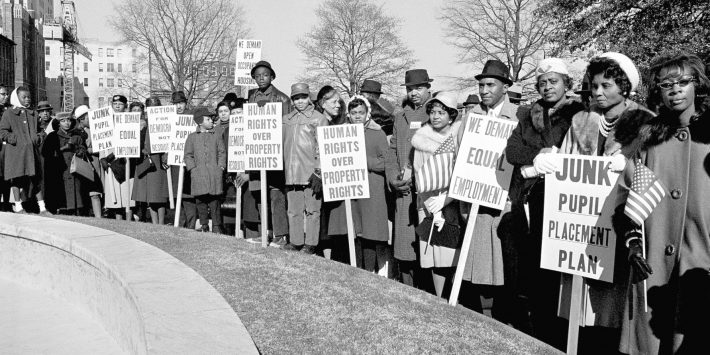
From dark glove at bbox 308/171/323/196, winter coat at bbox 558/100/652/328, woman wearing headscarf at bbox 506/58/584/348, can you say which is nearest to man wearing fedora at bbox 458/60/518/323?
woman wearing headscarf at bbox 506/58/584/348

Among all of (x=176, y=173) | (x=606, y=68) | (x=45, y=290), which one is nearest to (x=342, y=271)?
Answer: (x=45, y=290)

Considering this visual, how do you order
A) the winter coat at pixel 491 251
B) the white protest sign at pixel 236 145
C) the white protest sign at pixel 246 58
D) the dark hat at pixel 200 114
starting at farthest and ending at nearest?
the white protest sign at pixel 246 58 → the dark hat at pixel 200 114 → the white protest sign at pixel 236 145 → the winter coat at pixel 491 251

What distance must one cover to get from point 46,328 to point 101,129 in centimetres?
696

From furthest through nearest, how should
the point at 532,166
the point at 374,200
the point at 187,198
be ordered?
the point at 187,198 → the point at 374,200 → the point at 532,166

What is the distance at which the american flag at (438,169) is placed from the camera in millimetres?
6277

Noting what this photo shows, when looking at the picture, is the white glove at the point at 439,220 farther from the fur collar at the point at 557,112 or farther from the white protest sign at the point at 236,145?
the white protest sign at the point at 236,145

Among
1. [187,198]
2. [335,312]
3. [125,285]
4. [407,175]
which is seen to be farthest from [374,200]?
[187,198]

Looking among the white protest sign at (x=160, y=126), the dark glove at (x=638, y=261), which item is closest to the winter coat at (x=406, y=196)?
the dark glove at (x=638, y=261)

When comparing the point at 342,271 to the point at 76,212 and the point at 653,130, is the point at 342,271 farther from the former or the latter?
the point at 76,212

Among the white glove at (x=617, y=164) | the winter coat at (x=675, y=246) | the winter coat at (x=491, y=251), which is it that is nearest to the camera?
the winter coat at (x=675, y=246)

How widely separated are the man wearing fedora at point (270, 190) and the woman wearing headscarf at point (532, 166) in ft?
13.6

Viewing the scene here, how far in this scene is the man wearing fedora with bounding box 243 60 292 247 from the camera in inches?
369

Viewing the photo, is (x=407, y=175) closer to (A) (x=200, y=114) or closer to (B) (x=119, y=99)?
(A) (x=200, y=114)

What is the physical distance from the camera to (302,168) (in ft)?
29.1
